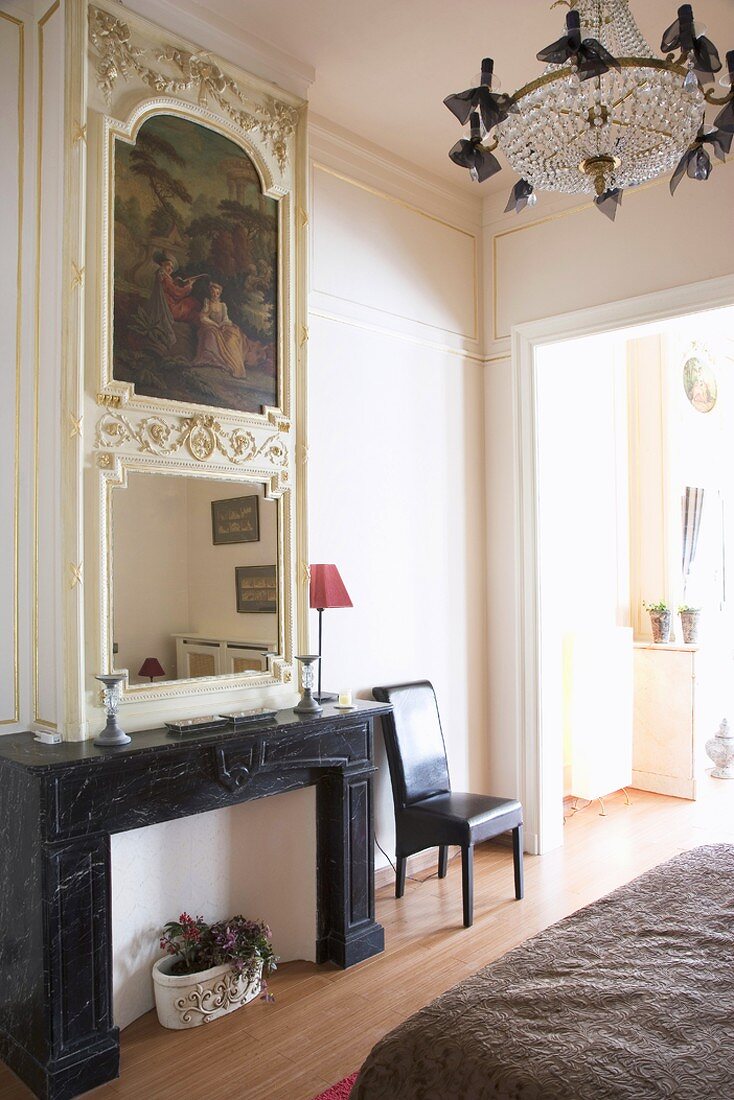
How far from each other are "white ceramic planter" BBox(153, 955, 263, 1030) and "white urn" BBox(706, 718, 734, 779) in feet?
15.0

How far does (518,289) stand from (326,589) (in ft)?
7.84

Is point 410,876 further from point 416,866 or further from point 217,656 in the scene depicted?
point 217,656

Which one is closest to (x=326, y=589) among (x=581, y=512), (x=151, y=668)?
(x=151, y=668)

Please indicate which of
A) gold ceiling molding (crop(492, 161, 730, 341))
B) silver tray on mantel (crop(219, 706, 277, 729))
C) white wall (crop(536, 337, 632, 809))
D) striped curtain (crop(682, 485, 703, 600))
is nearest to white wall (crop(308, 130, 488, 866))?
gold ceiling molding (crop(492, 161, 730, 341))

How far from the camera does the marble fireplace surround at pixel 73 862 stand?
2.53 metres

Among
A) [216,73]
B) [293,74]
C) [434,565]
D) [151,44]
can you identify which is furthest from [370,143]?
[434,565]

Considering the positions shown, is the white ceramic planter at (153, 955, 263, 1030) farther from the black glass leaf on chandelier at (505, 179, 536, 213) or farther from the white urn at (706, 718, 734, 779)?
the white urn at (706, 718, 734, 779)

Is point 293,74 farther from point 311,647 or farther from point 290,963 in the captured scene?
point 290,963

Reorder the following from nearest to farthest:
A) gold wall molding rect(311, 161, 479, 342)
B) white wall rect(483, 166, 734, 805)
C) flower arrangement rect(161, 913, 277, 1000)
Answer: flower arrangement rect(161, 913, 277, 1000) < gold wall molding rect(311, 161, 479, 342) < white wall rect(483, 166, 734, 805)

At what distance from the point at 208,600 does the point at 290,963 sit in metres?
1.50

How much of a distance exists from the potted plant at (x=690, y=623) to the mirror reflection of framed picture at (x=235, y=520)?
12.2 feet

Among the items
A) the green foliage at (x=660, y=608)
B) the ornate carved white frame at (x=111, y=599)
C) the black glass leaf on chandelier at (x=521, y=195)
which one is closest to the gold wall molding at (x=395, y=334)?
the ornate carved white frame at (x=111, y=599)

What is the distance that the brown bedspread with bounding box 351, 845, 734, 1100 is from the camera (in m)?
1.56

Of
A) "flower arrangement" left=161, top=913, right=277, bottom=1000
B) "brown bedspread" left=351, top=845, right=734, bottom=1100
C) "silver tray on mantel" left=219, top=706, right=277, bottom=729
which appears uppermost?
"silver tray on mantel" left=219, top=706, right=277, bottom=729
